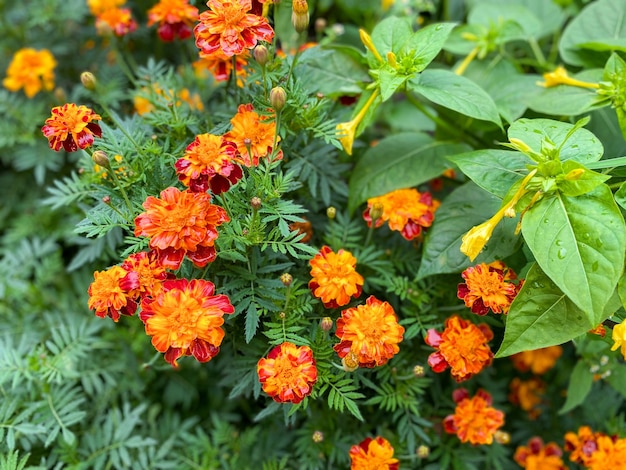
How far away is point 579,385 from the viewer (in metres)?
0.98

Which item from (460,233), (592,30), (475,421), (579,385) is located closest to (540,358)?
(579,385)

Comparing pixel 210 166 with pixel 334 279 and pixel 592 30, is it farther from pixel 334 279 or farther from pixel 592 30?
pixel 592 30

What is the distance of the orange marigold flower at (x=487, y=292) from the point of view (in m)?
0.78

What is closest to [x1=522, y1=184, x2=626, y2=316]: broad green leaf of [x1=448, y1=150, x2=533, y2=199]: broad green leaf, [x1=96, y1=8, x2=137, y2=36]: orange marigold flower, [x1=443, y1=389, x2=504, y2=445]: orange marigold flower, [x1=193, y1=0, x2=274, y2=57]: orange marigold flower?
[x1=448, y1=150, x2=533, y2=199]: broad green leaf

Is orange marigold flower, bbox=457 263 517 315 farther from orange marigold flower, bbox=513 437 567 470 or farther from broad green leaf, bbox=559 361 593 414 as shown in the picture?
orange marigold flower, bbox=513 437 567 470

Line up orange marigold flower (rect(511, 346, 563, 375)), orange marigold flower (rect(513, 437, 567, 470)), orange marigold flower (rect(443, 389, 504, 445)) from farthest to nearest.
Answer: orange marigold flower (rect(511, 346, 563, 375)) → orange marigold flower (rect(513, 437, 567, 470)) → orange marigold flower (rect(443, 389, 504, 445))

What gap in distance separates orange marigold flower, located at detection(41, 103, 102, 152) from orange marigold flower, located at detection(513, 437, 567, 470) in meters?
0.91

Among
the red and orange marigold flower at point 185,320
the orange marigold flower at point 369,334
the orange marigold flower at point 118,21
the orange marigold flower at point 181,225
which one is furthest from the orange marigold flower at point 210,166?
the orange marigold flower at point 118,21

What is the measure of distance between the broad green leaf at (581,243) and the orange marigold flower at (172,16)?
65 centimetres

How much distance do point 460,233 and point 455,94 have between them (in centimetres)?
22

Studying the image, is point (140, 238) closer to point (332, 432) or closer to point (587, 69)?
point (332, 432)

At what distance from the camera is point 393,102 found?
140cm

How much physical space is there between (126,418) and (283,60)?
0.68 m

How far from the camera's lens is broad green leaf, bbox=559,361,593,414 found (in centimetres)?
97
